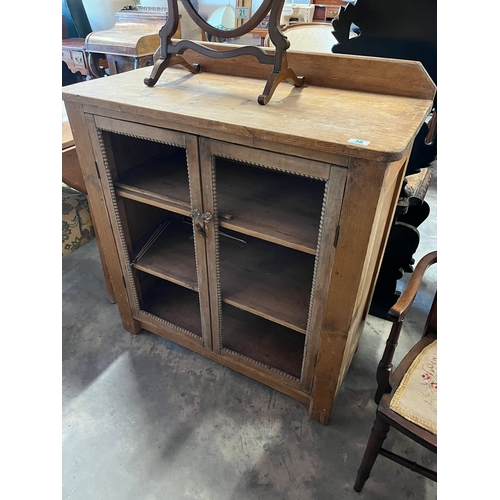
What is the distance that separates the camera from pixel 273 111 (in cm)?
107

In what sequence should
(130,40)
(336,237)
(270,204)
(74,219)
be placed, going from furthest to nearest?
(130,40) < (74,219) < (270,204) < (336,237)

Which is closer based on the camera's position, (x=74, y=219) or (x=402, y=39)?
(x=402, y=39)

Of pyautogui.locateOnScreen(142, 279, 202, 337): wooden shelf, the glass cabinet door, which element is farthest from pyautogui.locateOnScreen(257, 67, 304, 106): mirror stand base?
pyautogui.locateOnScreen(142, 279, 202, 337): wooden shelf

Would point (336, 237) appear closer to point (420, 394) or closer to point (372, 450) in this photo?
point (420, 394)

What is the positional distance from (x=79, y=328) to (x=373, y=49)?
6.11 ft

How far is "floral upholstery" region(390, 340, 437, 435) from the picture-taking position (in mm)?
999

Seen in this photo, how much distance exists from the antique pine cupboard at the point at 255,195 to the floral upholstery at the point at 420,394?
22 centimetres

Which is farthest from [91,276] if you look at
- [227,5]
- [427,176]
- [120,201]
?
[427,176]

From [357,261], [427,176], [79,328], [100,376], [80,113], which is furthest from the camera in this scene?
[427,176]

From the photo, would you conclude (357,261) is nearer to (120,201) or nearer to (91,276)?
(120,201)

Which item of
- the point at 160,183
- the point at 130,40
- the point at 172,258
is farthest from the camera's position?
the point at 130,40

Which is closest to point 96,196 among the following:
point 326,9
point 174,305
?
point 174,305

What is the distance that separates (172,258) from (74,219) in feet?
2.50

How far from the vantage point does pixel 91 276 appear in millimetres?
2277
